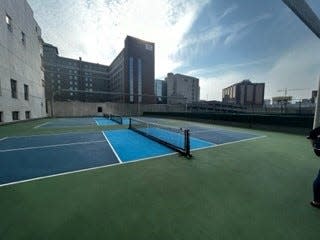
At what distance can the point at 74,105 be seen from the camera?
3225cm

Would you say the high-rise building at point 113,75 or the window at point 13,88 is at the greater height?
the high-rise building at point 113,75

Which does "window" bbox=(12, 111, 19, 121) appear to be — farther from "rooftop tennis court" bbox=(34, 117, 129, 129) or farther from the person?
the person

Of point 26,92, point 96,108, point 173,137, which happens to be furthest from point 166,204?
point 96,108

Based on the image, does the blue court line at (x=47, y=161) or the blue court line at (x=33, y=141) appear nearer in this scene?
the blue court line at (x=47, y=161)

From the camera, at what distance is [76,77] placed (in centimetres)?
6588

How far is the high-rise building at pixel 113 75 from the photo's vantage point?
48.6 meters

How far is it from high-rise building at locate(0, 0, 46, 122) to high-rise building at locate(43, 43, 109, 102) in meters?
42.2

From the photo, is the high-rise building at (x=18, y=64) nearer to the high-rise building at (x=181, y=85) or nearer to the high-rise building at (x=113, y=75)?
the high-rise building at (x=113, y=75)

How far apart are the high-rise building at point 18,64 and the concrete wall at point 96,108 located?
8.90 m

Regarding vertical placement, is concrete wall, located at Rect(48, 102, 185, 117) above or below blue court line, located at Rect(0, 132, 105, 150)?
above

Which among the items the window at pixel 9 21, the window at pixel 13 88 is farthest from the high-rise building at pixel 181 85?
the window at pixel 9 21

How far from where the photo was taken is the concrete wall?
3112 cm

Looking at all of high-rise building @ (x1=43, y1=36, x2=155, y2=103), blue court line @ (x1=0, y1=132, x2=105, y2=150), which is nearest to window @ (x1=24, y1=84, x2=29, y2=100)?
blue court line @ (x1=0, y1=132, x2=105, y2=150)

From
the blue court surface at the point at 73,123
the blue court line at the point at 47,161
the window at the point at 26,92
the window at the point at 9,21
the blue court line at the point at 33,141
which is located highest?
the window at the point at 9,21
